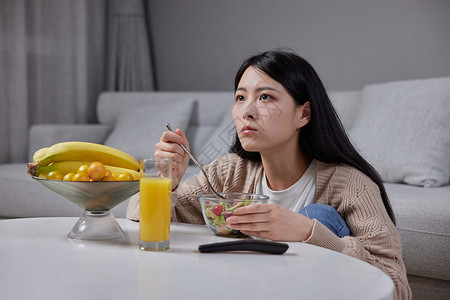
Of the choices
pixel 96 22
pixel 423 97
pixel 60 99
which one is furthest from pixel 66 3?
pixel 423 97

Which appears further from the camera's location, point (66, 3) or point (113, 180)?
point (66, 3)

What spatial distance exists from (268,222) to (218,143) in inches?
69.6

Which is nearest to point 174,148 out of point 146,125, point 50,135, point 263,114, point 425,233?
point 263,114

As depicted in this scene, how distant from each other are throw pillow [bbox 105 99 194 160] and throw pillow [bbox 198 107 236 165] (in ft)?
0.82

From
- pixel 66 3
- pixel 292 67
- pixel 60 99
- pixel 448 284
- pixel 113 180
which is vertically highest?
pixel 66 3

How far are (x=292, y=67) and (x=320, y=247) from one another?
558 millimetres

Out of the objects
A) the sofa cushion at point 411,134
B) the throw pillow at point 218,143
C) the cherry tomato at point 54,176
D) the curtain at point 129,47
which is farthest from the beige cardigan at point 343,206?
the curtain at point 129,47

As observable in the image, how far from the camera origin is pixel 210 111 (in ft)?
9.99

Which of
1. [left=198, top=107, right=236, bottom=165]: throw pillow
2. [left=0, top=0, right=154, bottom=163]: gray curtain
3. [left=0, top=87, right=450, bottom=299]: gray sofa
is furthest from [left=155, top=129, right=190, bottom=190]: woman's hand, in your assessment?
[left=0, top=0, right=154, bottom=163]: gray curtain

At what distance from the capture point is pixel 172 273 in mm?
721

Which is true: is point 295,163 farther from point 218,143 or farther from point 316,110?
point 218,143

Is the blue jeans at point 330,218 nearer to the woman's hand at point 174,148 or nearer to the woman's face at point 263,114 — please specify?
the woman's face at point 263,114

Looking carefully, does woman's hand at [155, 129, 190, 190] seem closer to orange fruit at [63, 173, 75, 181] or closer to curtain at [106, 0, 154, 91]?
orange fruit at [63, 173, 75, 181]

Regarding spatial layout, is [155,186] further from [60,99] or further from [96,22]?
[96,22]
